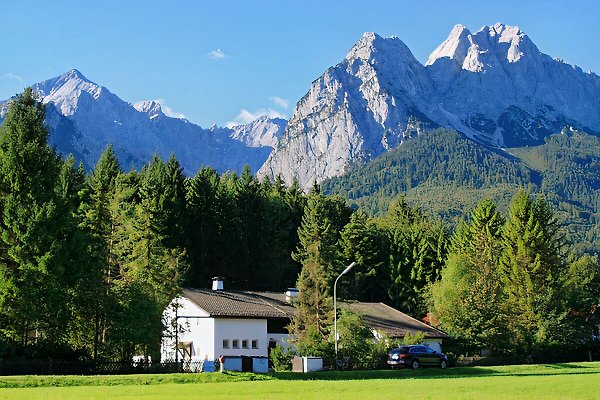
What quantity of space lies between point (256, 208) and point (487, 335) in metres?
35.9

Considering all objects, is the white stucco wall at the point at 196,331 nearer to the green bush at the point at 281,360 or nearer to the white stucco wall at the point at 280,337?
the white stucco wall at the point at 280,337

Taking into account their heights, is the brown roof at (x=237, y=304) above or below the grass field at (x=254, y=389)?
above

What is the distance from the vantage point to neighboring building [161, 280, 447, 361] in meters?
57.1

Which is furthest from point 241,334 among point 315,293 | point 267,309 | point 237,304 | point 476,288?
point 476,288

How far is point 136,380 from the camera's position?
34.8 metres

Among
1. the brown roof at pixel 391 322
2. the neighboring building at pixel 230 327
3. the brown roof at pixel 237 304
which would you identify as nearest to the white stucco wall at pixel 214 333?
the neighboring building at pixel 230 327

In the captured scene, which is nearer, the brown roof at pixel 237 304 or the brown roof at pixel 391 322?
the brown roof at pixel 237 304

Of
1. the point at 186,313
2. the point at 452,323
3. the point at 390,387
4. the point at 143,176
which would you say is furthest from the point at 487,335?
the point at 143,176

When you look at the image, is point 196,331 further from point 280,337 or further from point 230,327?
point 280,337

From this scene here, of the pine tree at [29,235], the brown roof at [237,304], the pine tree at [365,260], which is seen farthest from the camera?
the pine tree at [365,260]

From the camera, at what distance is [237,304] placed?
61.2 metres

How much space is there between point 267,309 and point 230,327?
4.60 metres

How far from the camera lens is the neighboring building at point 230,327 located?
57.1m

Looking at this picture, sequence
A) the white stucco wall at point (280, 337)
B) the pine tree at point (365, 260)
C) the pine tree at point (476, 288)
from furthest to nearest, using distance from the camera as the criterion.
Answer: the pine tree at point (365, 260) < the pine tree at point (476, 288) < the white stucco wall at point (280, 337)
